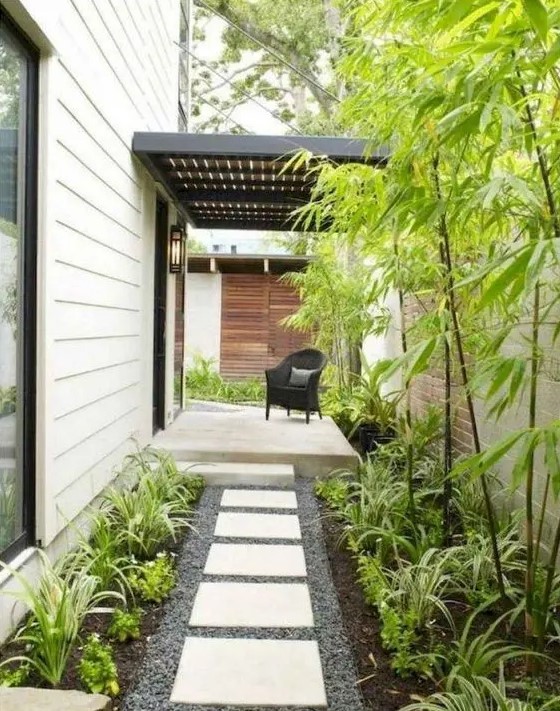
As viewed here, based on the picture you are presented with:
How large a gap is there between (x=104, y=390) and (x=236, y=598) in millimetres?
1720

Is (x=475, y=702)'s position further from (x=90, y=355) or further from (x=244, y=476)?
(x=244, y=476)

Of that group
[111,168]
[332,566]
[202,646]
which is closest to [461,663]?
[202,646]

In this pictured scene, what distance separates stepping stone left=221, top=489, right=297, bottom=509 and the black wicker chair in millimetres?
2223

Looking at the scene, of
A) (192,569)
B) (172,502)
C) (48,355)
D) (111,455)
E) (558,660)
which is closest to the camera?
(558,660)

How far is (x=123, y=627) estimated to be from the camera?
237 cm

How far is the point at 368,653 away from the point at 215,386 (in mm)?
8613

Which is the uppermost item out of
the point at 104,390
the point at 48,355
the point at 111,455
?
the point at 48,355

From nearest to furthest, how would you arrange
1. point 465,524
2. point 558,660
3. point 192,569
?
point 558,660, point 192,569, point 465,524

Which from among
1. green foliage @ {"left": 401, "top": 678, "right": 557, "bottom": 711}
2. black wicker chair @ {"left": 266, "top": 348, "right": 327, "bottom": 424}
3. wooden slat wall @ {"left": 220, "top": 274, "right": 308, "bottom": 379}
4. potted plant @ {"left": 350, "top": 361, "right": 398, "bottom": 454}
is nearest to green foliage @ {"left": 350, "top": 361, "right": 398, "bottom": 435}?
potted plant @ {"left": 350, "top": 361, "right": 398, "bottom": 454}

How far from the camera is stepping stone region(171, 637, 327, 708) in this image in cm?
202

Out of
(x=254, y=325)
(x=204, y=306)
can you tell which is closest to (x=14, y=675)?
(x=254, y=325)

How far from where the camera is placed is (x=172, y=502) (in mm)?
3771

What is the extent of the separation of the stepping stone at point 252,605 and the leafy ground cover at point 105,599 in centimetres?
20

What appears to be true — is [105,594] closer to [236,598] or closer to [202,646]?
[202,646]
